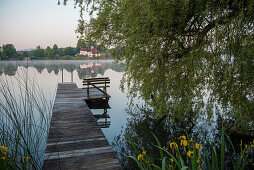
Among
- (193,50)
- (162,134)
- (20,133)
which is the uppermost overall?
(193,50)

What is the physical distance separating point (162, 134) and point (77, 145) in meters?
4.83

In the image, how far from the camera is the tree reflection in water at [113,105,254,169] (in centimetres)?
650

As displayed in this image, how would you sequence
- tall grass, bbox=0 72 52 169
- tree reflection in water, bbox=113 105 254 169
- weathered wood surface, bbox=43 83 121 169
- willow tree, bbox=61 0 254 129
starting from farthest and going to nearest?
tree reflection in water, bbox=113 105 254 169 < willow tree, bbox=61 0 254 129 < weathered wood surface, bbox=43 83 121 169 < tall grass, bbox=0 72 52 169

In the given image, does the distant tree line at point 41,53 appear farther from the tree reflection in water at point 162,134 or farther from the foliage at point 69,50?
the tree reflection in water at point 162,134

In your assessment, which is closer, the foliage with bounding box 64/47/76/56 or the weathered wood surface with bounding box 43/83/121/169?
the weathered wood surface with bounding box 43/83/121/169

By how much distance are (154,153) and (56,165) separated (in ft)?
12.9

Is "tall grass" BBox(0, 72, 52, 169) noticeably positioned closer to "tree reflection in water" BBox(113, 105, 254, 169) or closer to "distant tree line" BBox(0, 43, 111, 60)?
"tree reflection in water" BBox(113, 105, 254, 169)

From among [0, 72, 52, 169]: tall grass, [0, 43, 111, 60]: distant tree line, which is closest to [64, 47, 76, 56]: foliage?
[0, 43, 111, 60]: distant tree line

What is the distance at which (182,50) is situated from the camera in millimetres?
5371

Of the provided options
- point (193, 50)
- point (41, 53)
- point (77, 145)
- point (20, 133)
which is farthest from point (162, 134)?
point (41, 53)

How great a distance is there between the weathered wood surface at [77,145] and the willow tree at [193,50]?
1.91 meters

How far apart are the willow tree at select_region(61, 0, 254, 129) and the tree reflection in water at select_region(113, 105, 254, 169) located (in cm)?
136

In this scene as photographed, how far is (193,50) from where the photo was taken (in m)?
4.68

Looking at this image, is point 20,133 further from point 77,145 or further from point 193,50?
point 193,50
